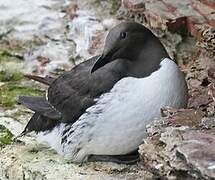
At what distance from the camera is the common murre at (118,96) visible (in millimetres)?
4301

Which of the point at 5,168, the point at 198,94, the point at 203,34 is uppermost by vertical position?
the point at 203,34

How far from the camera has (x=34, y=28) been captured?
6625 millimetres

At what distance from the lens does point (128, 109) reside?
14.0 ft

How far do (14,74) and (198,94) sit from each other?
1684 millimetres

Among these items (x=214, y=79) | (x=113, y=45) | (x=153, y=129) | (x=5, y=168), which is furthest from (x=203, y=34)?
(x=5, y=168)

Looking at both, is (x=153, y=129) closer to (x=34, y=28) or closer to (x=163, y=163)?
(x=163, y=163)

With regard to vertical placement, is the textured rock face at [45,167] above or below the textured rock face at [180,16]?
below

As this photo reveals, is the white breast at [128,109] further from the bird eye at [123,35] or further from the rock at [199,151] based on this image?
the rock at [199,151]

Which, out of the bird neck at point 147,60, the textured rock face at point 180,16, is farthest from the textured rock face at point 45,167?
the textured rock face at point 180,16

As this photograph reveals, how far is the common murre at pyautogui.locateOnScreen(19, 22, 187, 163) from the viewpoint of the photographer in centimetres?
430

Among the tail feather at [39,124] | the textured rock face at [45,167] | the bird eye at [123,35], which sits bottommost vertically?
the textured rock face at [45,167]

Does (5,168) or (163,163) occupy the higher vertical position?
(163,163)

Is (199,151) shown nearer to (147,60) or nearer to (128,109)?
(128,109)

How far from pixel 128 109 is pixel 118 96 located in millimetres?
95
